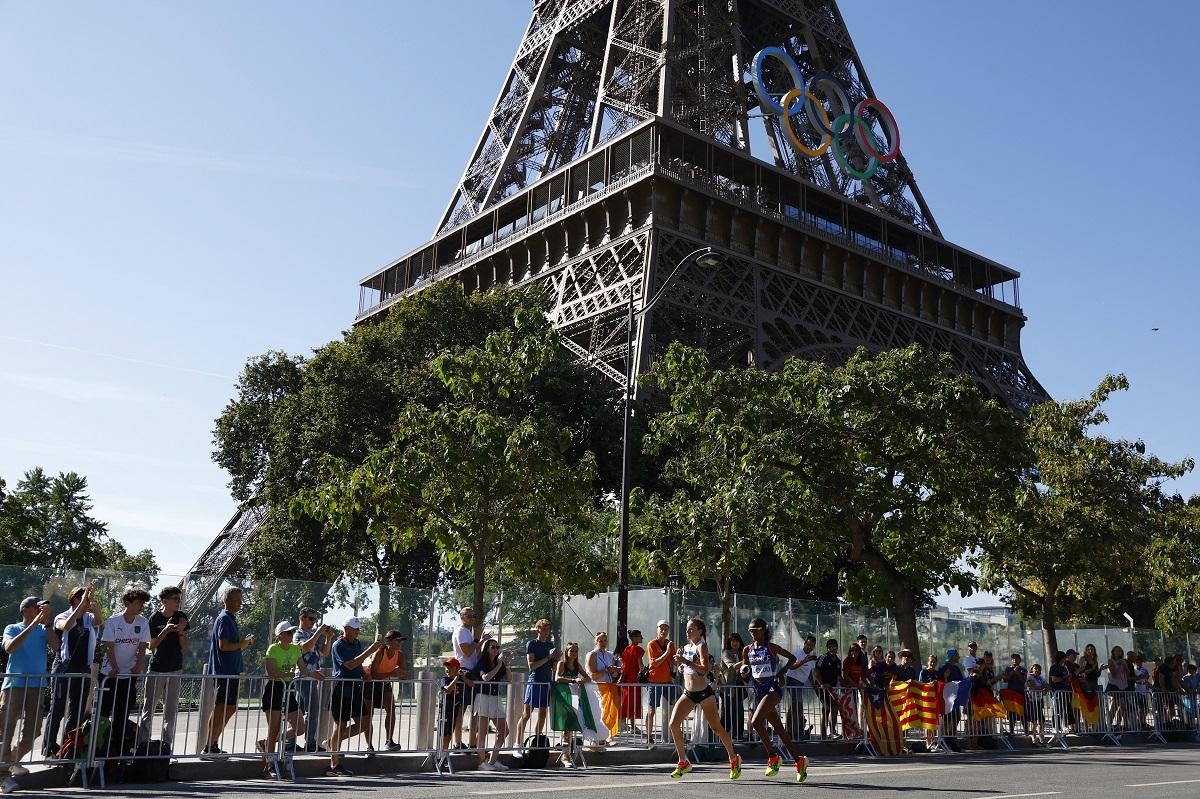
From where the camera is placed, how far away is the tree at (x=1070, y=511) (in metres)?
24.8

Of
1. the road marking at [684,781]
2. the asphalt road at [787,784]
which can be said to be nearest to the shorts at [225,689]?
the asphalt road at [787,784]

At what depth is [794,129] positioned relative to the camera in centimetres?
5247

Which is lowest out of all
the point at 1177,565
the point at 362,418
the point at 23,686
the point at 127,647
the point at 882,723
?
the point at 882,723

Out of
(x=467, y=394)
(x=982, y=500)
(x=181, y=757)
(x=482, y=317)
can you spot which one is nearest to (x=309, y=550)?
(x=482, y=317)

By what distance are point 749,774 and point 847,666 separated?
5.16m

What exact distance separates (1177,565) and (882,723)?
52.5 feet

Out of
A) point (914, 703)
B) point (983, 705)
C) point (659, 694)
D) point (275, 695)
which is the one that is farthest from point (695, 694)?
point (983, 705)

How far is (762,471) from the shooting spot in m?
20.4

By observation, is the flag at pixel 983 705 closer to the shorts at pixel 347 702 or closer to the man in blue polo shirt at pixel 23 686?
the shorts at pixel 347 702

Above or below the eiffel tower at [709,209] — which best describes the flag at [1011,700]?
below

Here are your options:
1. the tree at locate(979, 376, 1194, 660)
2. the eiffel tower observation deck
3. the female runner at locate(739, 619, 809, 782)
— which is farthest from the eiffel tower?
the female runner at locate(739, 619, 809, 782)

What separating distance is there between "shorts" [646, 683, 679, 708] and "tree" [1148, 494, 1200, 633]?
18586 millimetres

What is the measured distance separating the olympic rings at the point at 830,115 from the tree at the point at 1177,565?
83.8ft

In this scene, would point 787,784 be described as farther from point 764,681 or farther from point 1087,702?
point 1087,702
